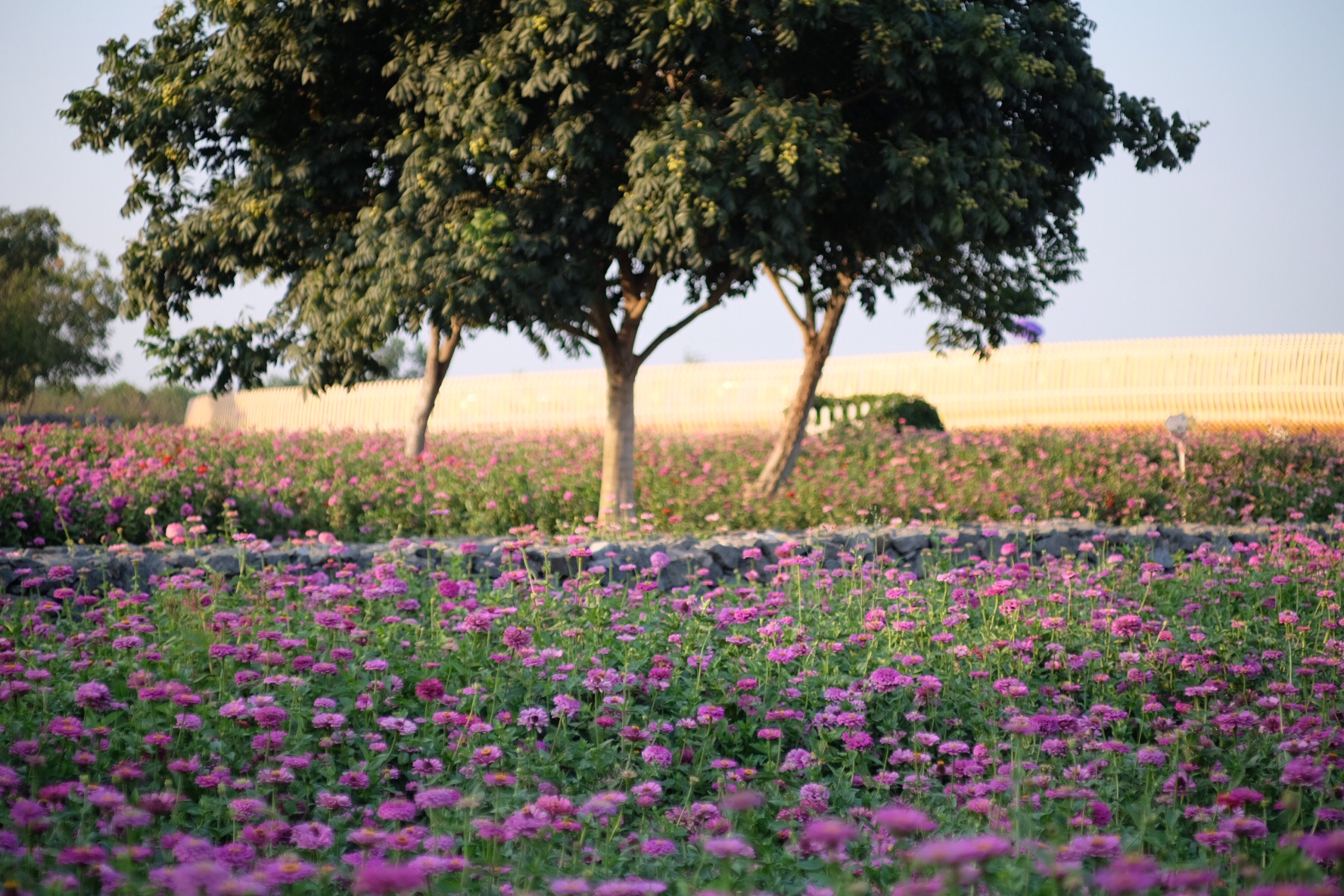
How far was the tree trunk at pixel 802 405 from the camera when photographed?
11.8 metres

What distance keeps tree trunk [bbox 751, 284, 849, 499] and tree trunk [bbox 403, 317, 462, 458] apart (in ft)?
12.2

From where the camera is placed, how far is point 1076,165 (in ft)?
34.6

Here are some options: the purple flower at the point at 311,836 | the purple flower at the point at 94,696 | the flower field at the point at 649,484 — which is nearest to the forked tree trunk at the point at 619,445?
the flower field at the point at 649,484

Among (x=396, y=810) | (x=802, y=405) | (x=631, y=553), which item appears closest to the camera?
(x=396, y=810)

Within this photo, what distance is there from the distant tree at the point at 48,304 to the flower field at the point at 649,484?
17.4 m

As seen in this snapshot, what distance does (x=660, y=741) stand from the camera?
4238 mm

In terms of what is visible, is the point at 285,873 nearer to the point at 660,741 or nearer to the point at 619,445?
the point at 660,741

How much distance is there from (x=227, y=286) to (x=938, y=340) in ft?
23.8

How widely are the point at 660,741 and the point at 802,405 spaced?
26.0 feet

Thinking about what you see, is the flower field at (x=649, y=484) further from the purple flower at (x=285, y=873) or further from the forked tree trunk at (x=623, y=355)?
the purple flower at (x=285, y=873)

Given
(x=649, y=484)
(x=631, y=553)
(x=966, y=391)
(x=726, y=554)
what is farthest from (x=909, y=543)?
(x=966, y=391)

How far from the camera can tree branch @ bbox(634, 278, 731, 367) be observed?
32.6ft

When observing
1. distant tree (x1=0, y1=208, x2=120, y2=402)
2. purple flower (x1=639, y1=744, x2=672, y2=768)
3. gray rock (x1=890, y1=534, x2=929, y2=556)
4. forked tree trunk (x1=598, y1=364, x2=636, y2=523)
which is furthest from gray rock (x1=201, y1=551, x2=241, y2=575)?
distant tree (x1=0, y1=208, x2=120, y2=402)

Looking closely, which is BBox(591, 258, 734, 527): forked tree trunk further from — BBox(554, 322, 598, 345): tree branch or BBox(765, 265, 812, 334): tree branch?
BBox(765, 265, 812, 334): tree branch
